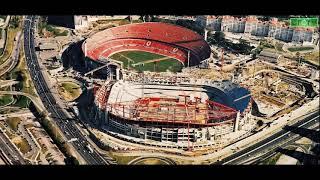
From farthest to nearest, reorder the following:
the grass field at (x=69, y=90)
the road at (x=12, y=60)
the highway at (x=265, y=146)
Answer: the road at (x=12, y=60)
the grass field at (x=69, y=90)
the highway at (x=265, y=146)

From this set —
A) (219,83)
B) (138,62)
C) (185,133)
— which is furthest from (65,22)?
(185,133)

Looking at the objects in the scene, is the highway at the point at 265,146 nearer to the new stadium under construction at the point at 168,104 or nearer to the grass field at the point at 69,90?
the new stadium under construction at the point at 168,104

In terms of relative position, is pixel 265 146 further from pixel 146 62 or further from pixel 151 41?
pixel 151 41

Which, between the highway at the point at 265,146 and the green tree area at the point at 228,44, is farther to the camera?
the green tree area at the point at 228,44

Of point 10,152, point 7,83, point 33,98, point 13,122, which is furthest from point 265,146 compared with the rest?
point 7,83

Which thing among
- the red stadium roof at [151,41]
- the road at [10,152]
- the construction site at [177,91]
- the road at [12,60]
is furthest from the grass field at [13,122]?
the red stadium roof at [151,41]
